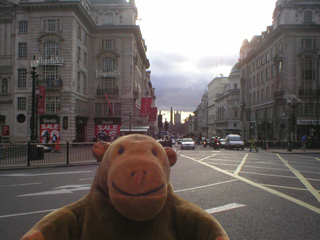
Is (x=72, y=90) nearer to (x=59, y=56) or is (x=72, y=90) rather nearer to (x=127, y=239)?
(x=59, y=56)

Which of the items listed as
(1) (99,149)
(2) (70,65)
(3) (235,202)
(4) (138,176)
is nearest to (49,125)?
(2) (70,65)

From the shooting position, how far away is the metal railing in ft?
42.8

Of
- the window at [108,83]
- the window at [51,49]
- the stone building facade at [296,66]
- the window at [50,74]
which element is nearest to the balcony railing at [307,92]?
the stone building facade at [296,66]

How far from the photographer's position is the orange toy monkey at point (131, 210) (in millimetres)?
1539

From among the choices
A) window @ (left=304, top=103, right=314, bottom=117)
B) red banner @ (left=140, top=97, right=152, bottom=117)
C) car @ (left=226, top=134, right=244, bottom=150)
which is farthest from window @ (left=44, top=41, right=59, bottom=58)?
window @ (left=304, top=103, right=314, bottom=117)

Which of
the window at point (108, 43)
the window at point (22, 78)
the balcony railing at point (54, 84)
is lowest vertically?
the balcony railing at point (54, 84)

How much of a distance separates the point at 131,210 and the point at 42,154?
1376 centimetres

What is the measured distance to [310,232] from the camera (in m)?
3.93

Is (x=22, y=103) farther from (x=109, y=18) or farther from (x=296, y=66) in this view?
(x=296, y=66)

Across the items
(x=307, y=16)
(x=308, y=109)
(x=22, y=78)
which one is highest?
(x=307, y=16)

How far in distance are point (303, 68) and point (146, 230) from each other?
45.0 metres

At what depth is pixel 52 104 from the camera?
3284 centimetres

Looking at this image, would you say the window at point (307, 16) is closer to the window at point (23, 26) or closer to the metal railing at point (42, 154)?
the window at point (23, 26)

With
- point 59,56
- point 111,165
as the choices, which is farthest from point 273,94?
point 111,165
